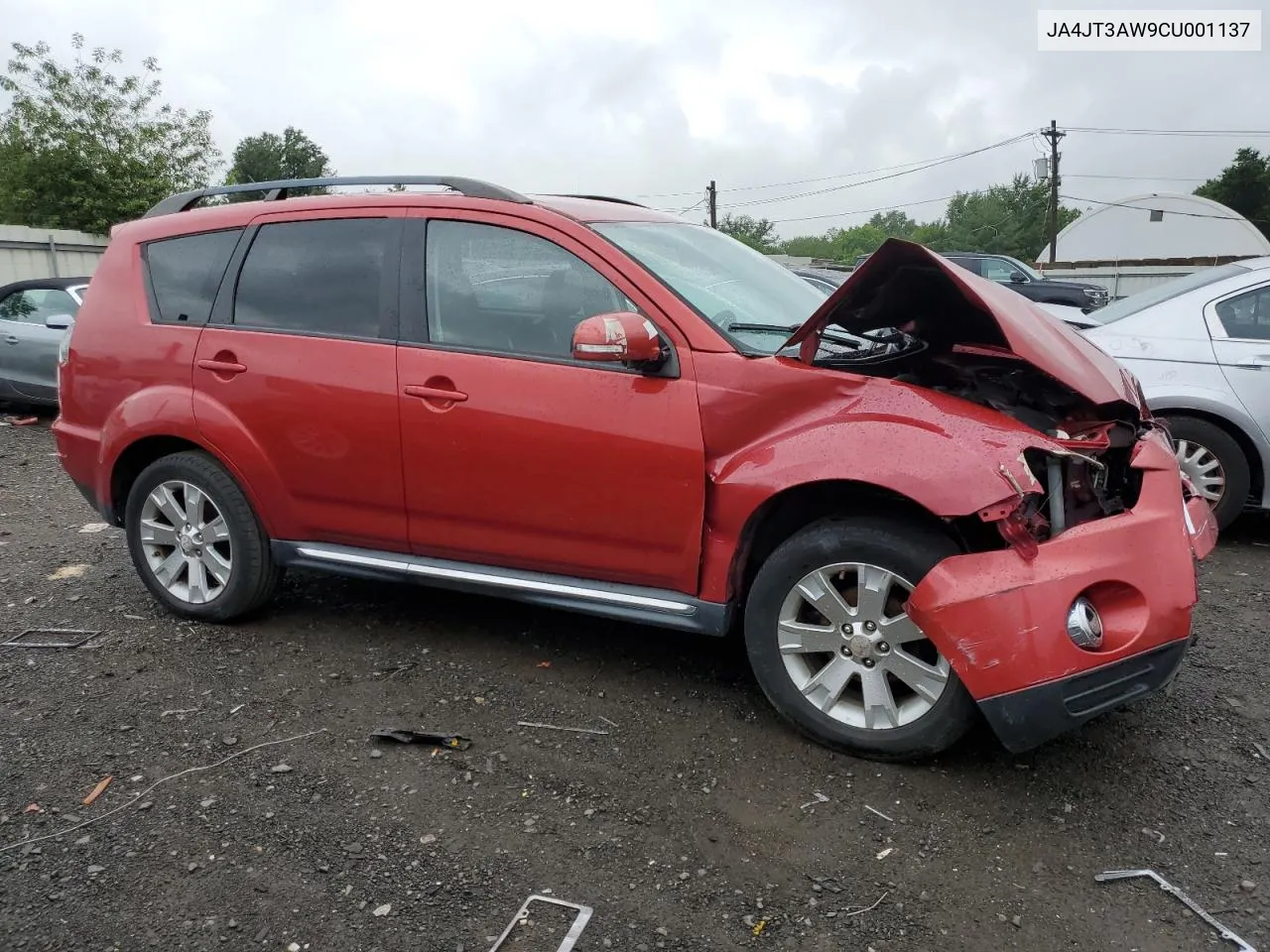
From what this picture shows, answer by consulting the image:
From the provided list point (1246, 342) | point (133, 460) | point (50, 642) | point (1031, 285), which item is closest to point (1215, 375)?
point (1246, 342)

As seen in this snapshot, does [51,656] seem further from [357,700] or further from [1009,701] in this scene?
[1009,701]

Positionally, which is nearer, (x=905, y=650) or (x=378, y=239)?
(x=905, y=650)

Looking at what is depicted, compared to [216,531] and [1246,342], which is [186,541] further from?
[1246,342]

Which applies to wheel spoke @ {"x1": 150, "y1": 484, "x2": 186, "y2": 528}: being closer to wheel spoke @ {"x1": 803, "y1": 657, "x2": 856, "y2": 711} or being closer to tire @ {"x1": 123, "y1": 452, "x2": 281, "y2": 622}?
tire @ {"x1": 123, "y1": 452, "x2": 281, "y2": 622}

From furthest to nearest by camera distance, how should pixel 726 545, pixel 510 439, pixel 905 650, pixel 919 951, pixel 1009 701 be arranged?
1. pixel 510 439
2. pixel 726 545
3. pixel 905 650
4. pixel 1009 701
5. pixel 919 951

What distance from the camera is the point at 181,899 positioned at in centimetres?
257

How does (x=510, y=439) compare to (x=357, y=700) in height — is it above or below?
above

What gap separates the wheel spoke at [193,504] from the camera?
4262mm

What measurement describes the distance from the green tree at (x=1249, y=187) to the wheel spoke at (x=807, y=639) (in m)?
60.9

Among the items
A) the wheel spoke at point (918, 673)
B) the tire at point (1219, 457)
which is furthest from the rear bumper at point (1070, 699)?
the tire at point (1219, 457)

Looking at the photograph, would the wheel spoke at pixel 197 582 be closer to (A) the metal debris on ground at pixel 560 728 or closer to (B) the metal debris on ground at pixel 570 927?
(A) the metal debris on ground at pixel 560 728

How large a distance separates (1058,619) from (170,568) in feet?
12.0

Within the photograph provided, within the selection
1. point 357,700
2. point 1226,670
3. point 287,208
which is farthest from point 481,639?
point 1226,670

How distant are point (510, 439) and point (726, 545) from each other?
0.86m
